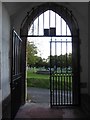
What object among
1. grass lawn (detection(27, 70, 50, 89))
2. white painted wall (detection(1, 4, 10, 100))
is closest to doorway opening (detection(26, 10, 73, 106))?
white painted wall (detection(1, 4, 10, 100))

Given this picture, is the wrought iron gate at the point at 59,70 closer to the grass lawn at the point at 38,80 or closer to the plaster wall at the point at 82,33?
the plaster wall at the point at 82,33

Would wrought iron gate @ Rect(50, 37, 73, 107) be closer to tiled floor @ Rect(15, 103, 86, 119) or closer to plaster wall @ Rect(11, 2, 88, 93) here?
plaster wall @ Rect(11, 2, 88, 93)

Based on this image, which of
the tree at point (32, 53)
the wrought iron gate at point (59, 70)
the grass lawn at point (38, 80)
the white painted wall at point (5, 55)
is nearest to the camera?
the white painted wall at point (5, 55)

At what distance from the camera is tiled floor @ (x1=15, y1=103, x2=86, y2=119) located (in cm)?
515

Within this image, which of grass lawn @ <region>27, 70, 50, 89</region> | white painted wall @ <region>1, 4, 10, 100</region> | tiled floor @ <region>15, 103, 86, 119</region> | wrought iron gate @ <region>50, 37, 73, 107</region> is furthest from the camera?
grass lawn @ <region>27, 70, 50, 89</region>

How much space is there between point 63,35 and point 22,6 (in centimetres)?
134

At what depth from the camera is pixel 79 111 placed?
5660mm

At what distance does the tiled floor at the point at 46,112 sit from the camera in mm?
5148

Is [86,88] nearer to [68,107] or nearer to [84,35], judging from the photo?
[68,107]

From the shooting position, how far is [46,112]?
5551 millimetres

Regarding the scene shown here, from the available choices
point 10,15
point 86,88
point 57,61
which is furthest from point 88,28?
point 10,15

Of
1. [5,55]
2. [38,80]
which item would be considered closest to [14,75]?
[5,55]

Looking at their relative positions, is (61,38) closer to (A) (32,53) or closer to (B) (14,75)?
(B) (14,75)

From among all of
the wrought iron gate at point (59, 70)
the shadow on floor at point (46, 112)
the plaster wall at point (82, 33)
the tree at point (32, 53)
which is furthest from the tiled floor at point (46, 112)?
the tree at point (32, 53)
